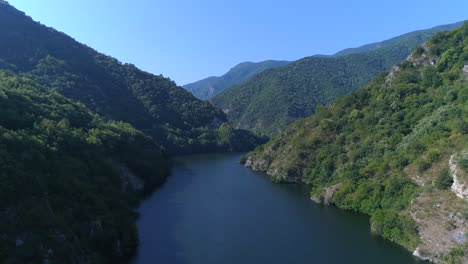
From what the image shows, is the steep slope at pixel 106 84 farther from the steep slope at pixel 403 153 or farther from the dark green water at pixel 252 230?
the dark green water at pixel 252 230

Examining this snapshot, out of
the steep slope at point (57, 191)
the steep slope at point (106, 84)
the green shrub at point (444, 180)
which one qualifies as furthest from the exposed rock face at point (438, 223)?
the steep slope at point (106, 84)

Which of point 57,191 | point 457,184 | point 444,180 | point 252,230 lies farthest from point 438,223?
point 57,191

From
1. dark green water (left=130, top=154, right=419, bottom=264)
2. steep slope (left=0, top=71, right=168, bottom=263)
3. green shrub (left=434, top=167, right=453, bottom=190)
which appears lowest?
dark green water (left=130, top=154, right=419, bottom=264)

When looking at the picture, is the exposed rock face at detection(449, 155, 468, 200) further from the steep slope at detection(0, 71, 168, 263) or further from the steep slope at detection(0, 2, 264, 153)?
the steep slope at detection(0, 2, 264, 153)

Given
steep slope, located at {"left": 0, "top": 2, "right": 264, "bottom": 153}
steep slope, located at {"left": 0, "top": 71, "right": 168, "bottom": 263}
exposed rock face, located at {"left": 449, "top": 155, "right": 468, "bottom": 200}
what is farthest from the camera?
steep slope, located at {"left": 0, "top": 2, "right": 264, "bottom": 153}

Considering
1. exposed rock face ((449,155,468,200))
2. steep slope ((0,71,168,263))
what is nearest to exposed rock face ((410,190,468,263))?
exposed rock face ((449,155,468,200))
